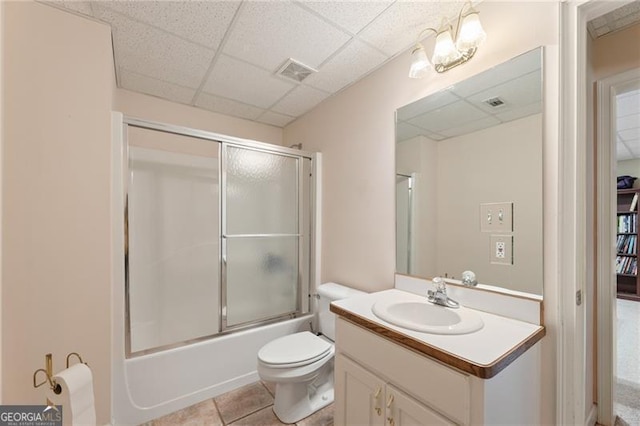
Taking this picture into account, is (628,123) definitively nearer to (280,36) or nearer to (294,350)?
(280,36)

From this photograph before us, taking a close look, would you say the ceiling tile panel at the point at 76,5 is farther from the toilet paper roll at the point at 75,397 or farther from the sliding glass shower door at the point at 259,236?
the toilet paper roll at the point at 75,397

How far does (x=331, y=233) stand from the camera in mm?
2283

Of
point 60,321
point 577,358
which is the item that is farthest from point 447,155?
point 60,321

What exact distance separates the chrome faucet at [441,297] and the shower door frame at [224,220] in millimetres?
1197

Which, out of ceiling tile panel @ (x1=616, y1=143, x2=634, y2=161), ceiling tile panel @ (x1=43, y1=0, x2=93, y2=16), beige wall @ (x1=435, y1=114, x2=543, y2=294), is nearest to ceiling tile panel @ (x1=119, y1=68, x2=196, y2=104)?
ceiling tile panel @ (x1=43, y1=0, x2=93, y2=16)

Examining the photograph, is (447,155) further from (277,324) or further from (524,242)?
(277,324)

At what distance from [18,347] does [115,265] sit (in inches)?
19.9

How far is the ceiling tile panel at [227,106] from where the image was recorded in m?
2.27

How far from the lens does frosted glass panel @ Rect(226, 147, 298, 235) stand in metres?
2.06

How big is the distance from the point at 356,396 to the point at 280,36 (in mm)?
1924

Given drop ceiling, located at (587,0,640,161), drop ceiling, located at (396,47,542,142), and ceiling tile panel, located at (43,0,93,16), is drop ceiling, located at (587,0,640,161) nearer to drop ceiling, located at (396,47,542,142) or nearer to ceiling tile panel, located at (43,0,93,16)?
drop ceiling, located at (396,47,542,142)

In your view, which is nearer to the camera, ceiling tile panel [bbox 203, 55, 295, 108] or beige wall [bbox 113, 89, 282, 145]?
ceiling tile panel [bbox 203, 55, 295, 108]

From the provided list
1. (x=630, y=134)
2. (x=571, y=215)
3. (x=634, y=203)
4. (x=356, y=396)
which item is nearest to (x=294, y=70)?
(x=571, y=215)

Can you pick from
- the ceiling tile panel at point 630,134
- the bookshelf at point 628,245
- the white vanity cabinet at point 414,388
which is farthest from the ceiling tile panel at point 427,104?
the bookshelf at point 628,245
